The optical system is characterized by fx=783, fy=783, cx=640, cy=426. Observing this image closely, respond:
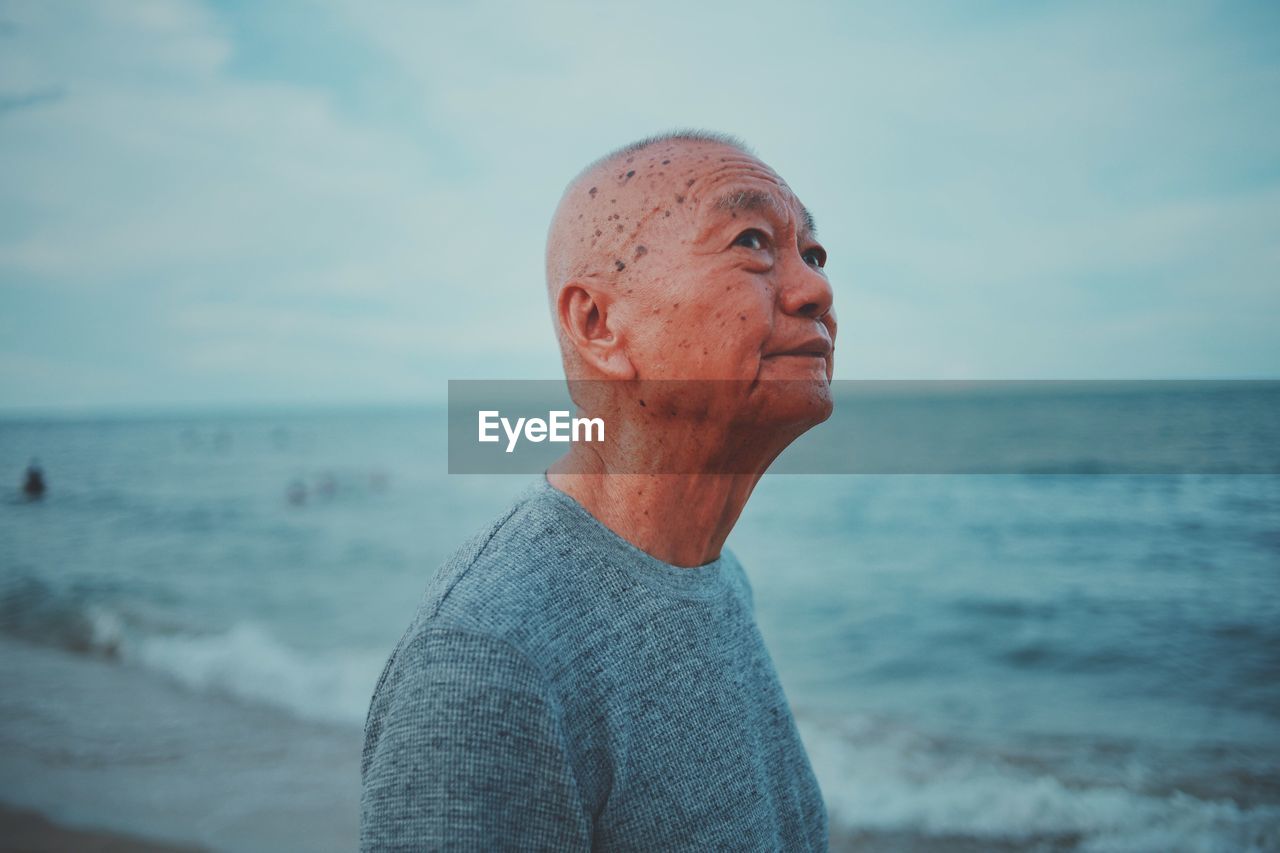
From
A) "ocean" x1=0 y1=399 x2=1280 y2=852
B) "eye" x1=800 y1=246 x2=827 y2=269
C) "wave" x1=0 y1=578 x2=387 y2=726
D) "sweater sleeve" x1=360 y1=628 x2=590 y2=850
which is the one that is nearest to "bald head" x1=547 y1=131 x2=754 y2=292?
"eye" x1=800 y1=246 x2=827 y2=269

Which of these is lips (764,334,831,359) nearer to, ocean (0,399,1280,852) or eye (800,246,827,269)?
eye (800,246,827,269)

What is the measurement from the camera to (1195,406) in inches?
2308

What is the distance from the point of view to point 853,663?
894cm

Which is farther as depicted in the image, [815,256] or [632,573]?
[815,256]

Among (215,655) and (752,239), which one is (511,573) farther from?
(215,655)

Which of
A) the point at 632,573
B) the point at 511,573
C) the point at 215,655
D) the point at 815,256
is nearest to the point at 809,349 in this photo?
the point at 815,256

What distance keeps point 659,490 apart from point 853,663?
27.6 ft

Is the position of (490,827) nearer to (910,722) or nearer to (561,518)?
(561,518)

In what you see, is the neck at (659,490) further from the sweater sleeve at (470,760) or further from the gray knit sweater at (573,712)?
the sweater sleeve at (470,760)

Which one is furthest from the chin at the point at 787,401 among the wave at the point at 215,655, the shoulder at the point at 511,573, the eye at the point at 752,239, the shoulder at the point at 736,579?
the wave at the point at 215,655

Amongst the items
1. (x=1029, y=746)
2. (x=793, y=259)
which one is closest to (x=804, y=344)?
(x=793, y=259)

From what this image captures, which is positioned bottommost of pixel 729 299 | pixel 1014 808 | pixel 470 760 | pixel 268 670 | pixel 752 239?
pixel 1014 808

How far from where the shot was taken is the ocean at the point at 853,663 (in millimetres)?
5102

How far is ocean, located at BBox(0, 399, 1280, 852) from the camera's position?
16.7ft
